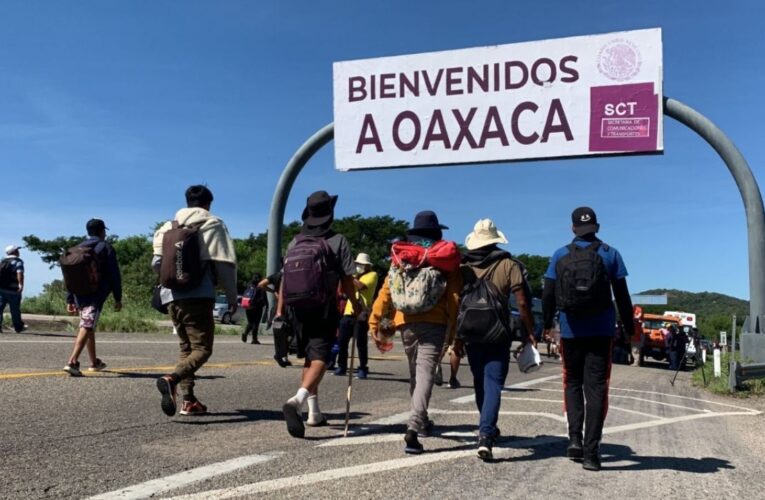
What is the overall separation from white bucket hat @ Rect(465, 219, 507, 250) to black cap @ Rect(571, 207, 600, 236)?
1.76ft

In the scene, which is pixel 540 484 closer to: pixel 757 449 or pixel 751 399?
pixel 757 449

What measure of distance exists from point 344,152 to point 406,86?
2794mm

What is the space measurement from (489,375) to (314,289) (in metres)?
1.41

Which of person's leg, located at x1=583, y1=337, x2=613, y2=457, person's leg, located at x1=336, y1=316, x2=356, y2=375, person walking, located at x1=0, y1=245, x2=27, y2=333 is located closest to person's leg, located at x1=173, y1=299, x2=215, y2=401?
person's leg, located at x1=583, y1=337, x2=613, y2=457

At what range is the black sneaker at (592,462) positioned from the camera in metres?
4.32

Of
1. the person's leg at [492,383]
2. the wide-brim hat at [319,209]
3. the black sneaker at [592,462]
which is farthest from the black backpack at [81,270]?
the black sneaker at [592,462]

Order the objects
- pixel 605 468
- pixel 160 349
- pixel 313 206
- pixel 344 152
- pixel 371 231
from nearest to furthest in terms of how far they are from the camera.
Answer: pixel 605 468, pixel 313 206, pixel 160 349, pixel 344 152, pixel 371 231

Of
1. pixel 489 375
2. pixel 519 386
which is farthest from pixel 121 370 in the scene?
pixel 519 386

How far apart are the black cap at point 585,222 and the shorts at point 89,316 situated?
5.44 m

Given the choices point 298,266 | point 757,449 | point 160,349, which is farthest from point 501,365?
point 160,349

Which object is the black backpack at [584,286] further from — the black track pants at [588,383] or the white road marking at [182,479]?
the white road marking at [182,479]

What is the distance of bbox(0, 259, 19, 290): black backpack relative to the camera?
1367 cm

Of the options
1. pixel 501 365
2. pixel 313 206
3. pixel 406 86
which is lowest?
pixel 501 365

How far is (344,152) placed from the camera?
2062 cm
